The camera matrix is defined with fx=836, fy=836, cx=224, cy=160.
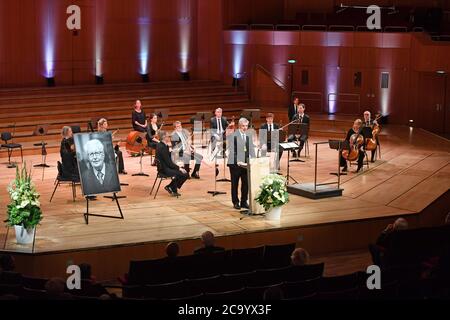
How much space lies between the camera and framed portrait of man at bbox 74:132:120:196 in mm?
10508

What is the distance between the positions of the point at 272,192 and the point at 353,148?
Result: 3733 millimetres

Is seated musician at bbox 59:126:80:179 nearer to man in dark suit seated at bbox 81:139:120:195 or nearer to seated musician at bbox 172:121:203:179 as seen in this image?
man in dark suit seated at bbox 81:139:120:195

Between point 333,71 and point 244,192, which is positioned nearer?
point 244,192

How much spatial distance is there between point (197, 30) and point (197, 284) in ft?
52.2

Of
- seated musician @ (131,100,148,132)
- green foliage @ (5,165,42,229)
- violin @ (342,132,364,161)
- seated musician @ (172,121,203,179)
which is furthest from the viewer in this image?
seated musician @ (131,100,148,132)

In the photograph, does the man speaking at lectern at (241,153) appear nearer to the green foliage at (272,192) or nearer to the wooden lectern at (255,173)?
the wooden lectern at (255,173)

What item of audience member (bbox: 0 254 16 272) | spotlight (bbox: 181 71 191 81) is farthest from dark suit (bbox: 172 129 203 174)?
spotlight (bbox: 181 71 191 81)

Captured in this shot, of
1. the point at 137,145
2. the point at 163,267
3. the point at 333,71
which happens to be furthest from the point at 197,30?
the point at 163,267

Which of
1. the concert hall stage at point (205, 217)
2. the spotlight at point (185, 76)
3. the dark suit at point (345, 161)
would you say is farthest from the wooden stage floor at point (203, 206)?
the spotlight at point (185, 76)

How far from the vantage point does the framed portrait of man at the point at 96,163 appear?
10.5 metres

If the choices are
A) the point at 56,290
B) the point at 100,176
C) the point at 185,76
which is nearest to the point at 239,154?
the point at 100,176

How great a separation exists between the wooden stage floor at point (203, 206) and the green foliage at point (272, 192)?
0.29 m

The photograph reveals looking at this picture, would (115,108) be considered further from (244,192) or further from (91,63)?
(244,192)

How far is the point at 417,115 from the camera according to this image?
20047mm
